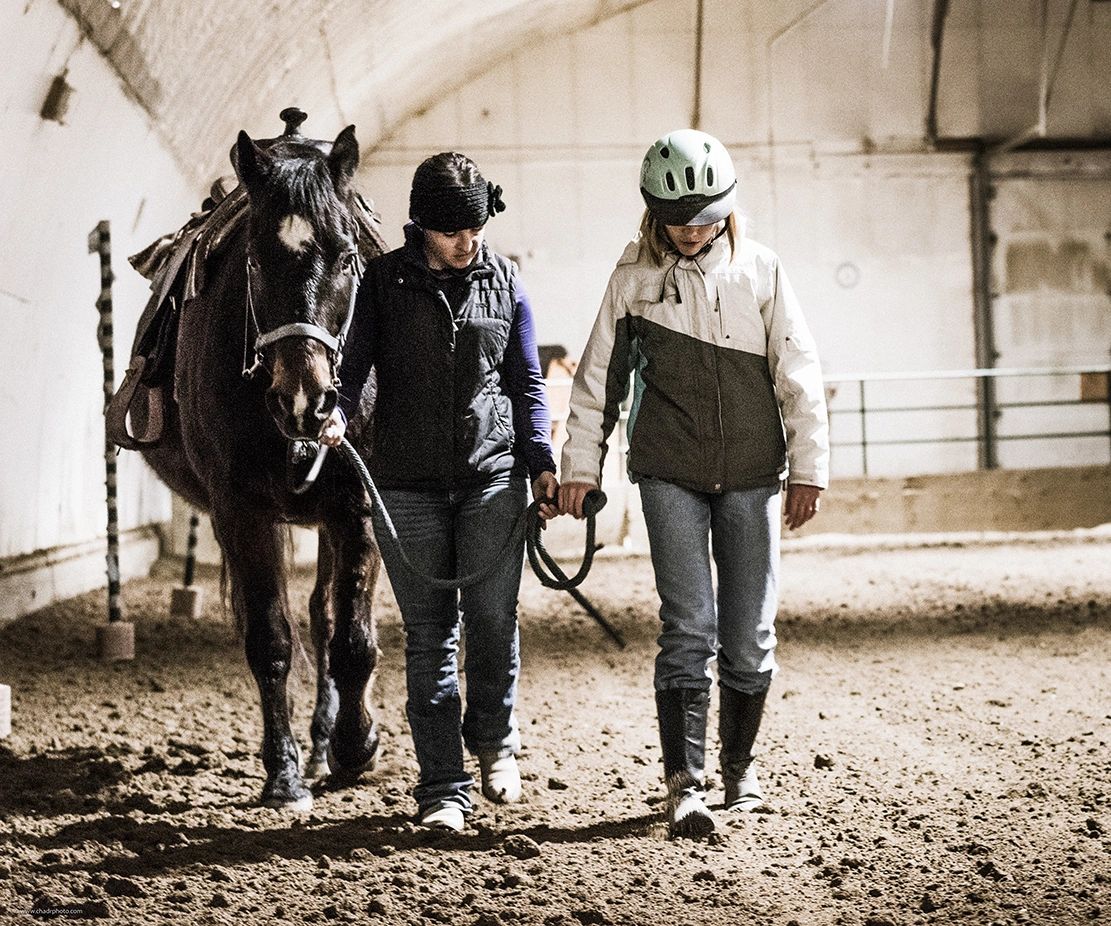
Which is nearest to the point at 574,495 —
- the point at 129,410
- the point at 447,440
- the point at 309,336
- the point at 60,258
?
the point at 447,440

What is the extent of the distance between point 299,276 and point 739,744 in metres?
1.52

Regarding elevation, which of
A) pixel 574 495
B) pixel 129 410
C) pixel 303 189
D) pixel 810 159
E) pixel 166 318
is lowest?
pixel 574 495

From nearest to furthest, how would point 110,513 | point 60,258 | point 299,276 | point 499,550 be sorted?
point 299,276 → point 499,550 → point 110,513 → point 60,258

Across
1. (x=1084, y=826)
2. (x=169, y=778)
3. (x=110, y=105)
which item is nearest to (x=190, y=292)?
(x=169, y=778)

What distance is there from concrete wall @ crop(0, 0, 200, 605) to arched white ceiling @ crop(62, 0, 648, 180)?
0.21 m

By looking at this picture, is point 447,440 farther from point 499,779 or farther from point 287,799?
point 287,799

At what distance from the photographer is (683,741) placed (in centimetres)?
353

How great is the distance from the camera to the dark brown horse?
3561 millimetres

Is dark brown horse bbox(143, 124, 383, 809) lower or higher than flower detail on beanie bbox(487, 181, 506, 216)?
lower

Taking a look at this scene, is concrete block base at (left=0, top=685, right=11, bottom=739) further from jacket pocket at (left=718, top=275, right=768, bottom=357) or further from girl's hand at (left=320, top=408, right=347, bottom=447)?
jacket pocket at (left=718, top=275, right=768, bottom=357)

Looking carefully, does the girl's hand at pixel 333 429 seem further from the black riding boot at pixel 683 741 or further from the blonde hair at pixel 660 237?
the black riding boot at pixel 683 741

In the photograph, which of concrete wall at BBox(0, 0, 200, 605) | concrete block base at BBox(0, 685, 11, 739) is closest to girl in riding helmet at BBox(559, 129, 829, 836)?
concrete block base at BBox(0, 685, 11, 739)

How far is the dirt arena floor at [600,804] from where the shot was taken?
2.96 metres

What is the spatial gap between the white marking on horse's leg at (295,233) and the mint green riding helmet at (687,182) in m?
0.78
